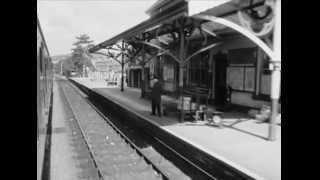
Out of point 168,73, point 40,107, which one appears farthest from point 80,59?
point 40,107

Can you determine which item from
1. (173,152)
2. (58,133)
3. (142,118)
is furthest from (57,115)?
(173,152)

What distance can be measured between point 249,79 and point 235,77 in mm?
942

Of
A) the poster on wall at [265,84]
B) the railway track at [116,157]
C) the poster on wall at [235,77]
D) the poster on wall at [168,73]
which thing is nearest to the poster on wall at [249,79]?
the poster on wall at [235,77]

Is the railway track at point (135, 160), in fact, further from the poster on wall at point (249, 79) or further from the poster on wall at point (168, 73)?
the poster on wall at point (168, 73)

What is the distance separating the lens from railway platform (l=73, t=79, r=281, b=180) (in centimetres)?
588

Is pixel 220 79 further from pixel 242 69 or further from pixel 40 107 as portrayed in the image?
pixel 40 107

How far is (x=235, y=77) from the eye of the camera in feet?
42.9

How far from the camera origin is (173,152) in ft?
27.6

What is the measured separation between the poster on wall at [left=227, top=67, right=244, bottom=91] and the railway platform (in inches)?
65.0

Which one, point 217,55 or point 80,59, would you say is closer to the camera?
point 217,55

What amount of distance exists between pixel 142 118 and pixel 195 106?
6.48ft
